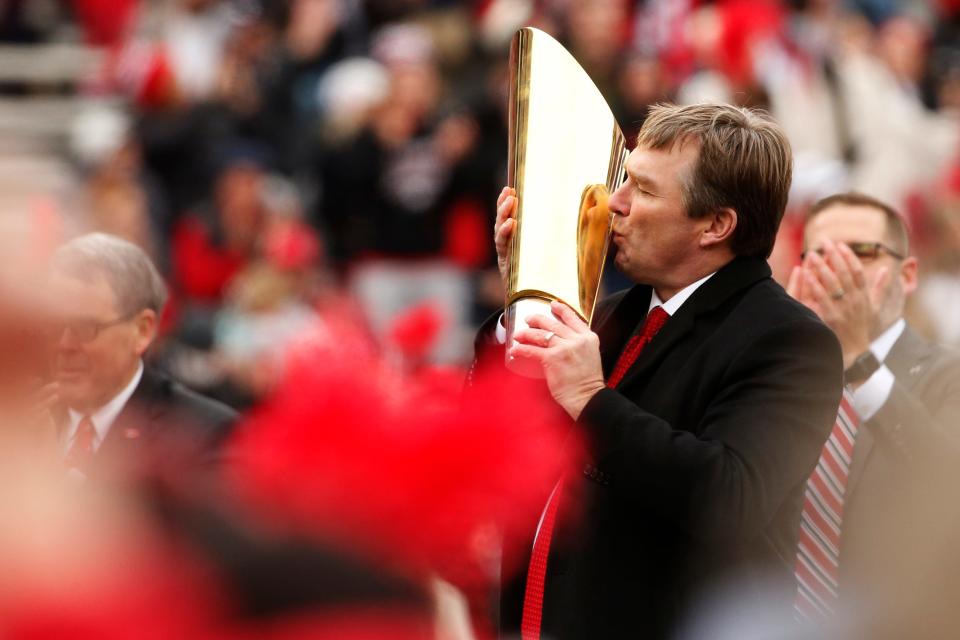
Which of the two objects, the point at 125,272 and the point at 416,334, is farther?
the point at 416,334

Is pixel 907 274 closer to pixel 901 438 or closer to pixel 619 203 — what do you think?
pixel 901 438

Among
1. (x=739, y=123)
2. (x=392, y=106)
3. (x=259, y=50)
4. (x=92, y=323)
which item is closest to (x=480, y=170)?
(x=392, y=106)

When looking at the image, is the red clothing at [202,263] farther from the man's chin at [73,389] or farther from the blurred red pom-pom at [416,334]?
the man's chin at [73,389]

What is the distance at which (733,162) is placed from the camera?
2.90 meters

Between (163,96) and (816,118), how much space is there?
445 centimetres

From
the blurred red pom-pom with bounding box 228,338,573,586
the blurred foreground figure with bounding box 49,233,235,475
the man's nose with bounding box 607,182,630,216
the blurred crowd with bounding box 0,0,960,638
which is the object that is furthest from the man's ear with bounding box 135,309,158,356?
the blurred red pom-pom with bounding box 228,338,573,586

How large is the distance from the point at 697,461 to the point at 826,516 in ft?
3.44

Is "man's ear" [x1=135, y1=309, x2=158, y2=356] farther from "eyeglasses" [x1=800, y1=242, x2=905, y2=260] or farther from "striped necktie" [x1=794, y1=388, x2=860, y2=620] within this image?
"eyeglasses" [x1=800, y1=242, x2=905, y2=260]

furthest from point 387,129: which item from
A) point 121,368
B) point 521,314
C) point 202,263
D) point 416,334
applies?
point 521,314

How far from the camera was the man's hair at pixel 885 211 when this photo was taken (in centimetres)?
409

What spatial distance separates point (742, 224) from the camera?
294cm

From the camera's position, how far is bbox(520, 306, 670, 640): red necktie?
2914mm

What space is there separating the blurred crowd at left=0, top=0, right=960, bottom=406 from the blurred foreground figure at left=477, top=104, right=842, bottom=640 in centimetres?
542

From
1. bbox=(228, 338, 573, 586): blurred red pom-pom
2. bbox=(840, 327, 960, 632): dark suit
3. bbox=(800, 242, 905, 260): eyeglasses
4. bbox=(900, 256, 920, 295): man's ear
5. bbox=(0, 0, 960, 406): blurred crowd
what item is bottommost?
bbox=(0, 0, 960, 406): blurred crowd
